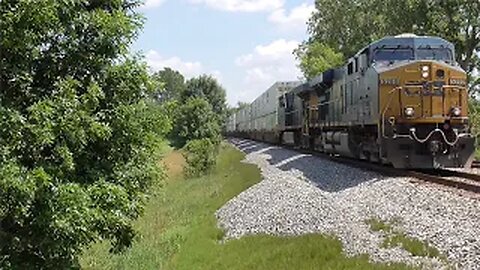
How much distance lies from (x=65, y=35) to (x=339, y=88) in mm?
17020

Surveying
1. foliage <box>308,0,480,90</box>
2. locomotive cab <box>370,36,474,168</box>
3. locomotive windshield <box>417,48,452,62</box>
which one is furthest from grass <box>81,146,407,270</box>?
foliage <box>308,0,480,90</box>

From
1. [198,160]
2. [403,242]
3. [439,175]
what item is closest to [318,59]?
[198,160]

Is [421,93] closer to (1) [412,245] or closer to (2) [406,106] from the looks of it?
(2) [406,106]

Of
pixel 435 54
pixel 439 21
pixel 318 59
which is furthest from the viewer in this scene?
pixel 318 59

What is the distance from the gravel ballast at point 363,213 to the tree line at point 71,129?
138 inches

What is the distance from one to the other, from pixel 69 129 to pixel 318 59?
190 ft

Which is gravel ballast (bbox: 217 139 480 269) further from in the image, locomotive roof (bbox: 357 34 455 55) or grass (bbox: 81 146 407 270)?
locomotive roof (bbox: 357 34 455 55)

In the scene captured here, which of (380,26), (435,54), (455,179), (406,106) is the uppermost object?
(380,26)

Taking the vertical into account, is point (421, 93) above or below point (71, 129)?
above

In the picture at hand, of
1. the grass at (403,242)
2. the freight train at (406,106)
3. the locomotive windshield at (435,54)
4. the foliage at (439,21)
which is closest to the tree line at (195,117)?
the grass at (403,242)

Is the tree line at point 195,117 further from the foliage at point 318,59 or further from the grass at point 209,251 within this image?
the foliage at point 318,59

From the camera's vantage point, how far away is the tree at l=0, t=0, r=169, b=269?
7590 mm

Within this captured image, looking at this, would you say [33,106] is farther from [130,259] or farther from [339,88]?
[339,88]

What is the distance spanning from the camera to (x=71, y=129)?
7797 millimetres
